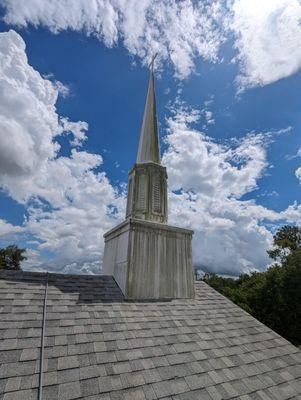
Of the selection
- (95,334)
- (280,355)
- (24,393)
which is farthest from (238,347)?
(24,393)

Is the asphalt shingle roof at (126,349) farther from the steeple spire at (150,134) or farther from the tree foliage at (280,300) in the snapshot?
the tree foliage at (280,300)

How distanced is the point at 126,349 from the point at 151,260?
115 inches

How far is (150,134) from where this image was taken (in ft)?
31.7

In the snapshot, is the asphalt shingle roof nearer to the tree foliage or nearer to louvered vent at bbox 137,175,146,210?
louvered vent at bbox 137,175,146,210

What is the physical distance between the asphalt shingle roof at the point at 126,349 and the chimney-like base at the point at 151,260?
48 cm

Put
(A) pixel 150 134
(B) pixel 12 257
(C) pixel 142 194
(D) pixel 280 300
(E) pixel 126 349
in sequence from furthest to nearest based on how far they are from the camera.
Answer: (B) pixel 12 257 < (D) pixel 280 300 < (A) pixel 150 134 < (C) pixel 142 194 < (E) pixel 126 349

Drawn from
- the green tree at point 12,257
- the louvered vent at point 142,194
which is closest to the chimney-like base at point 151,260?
the louvered vent at point 142,194

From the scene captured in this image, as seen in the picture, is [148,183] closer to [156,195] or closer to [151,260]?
[156,195]

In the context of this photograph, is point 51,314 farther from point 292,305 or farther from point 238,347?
point 292,305

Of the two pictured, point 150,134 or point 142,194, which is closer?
point 142,194

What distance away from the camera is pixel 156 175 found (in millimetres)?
8656

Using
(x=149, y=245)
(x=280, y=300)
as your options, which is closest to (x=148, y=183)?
(x=149, y=245)

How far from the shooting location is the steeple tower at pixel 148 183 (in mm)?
8031

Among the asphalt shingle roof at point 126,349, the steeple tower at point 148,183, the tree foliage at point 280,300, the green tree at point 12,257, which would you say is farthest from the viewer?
the green tree at point 12,257
